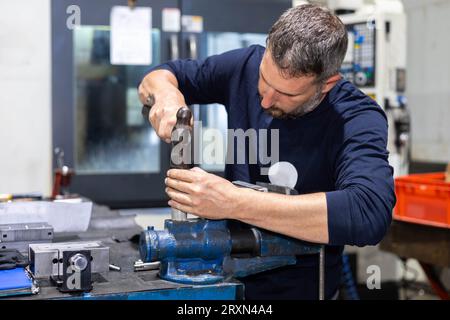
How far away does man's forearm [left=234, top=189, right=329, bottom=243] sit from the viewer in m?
1.11

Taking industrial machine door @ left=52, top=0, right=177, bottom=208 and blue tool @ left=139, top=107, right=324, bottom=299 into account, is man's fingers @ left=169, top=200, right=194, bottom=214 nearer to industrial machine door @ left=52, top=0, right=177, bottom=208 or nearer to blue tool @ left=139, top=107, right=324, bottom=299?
blue tool @ left=139, top=107, right=324, bottom=299

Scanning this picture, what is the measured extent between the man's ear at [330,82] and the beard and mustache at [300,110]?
17 millimetres

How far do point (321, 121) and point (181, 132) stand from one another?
420 millimetres

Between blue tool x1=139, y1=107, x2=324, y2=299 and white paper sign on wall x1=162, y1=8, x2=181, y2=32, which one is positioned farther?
white paper sign on wall x1=162, y1=8, x2=181, y2=32

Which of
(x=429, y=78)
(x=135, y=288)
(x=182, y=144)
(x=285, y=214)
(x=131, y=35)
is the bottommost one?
(x=135, y=288)

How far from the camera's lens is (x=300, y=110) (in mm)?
1383

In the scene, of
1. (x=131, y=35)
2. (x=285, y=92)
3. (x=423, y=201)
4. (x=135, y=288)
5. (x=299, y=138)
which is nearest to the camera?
(x=135, y=288)

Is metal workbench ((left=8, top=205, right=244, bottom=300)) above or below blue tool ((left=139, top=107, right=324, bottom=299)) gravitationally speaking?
below

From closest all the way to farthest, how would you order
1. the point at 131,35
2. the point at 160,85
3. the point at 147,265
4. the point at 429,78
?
the point at 147,265, the point at 160,85, the point at 131,35, the point at 429,78

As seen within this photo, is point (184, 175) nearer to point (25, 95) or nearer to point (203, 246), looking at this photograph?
point (203, 246)

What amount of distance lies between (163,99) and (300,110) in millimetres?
324

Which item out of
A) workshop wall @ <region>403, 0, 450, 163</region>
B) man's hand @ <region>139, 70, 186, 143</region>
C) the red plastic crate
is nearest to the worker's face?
man's hand @ <region>139, 70, 186, 143</region>

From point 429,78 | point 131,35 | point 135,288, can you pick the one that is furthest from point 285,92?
point 429,78

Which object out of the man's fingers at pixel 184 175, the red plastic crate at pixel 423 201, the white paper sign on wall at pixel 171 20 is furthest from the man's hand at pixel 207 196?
the white paper sign on wall at pixel 171 20
